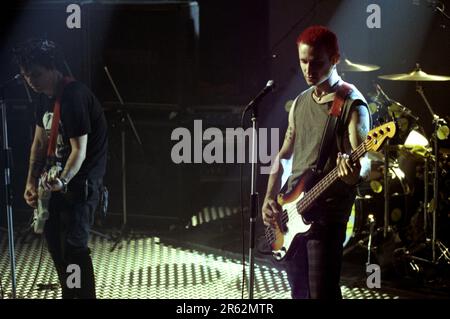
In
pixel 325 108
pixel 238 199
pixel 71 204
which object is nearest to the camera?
pixel 325 108

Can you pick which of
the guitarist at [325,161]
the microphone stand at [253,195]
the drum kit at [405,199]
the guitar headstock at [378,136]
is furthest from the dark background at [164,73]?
the guitar headstock at [378,136]

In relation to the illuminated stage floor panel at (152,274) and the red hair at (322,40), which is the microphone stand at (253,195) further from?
the illuminated stage floor panel at (152,274)

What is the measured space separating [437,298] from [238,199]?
2607mm

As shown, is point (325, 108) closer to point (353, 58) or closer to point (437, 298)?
point (437, 298)

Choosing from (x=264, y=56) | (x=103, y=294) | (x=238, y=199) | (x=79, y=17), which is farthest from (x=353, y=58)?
(x=103, y=294)

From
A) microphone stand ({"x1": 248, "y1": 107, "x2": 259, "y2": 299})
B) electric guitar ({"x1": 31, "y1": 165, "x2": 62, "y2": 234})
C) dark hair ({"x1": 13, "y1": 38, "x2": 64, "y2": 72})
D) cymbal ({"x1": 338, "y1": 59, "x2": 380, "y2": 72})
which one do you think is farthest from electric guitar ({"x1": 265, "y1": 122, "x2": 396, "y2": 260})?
cymbal ({"x1": 338, "y1": 59, "x2": 380, "y2": 72})

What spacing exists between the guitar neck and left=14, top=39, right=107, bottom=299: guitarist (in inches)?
54.4

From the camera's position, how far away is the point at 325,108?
3652 millimetres

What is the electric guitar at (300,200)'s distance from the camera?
135 inches

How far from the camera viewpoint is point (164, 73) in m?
6.61

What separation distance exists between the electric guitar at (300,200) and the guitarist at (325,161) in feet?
0.11

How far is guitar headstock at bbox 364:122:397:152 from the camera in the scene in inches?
135

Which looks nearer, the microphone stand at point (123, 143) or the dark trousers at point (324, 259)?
the dark trousers at point (324, 259)

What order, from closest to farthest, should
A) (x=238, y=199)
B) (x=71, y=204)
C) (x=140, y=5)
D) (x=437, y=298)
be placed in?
(x=71, y=204) < (x=437, y=298) < (x=140, y=5) < (x=238, y=199)
